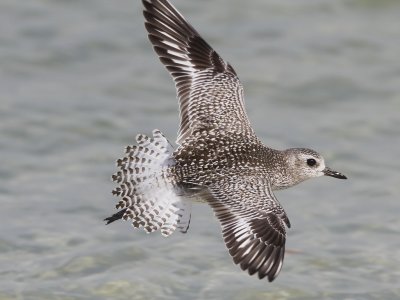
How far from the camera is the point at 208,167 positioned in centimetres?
849

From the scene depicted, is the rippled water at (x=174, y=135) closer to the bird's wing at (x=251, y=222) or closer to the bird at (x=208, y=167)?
the bird at (x=208, y=167)

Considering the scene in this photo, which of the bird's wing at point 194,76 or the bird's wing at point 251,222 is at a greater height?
the bird's wing at point 194,76

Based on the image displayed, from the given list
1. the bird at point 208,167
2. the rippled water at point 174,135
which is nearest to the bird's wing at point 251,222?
the bird at point 208,167

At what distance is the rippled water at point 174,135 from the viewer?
365 inches

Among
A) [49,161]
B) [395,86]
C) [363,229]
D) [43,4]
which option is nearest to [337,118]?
[395,86]

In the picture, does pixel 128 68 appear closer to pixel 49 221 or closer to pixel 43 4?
pixel 43 4

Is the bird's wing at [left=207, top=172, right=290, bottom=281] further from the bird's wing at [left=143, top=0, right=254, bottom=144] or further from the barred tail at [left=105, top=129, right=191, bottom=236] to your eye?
the bird's wing at [left=143, top=0, right=254, bottom=144]

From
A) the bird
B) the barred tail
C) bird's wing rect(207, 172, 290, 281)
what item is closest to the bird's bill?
the bird

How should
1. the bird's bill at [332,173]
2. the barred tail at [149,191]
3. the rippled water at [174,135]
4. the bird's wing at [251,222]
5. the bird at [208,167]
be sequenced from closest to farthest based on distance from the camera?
the bird's wing at [251,222], the bird at [208,167], the barred tail at [149,191], the bird's bill at [332,173], the rippled water at [174,135]

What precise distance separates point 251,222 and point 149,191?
907 millimetres

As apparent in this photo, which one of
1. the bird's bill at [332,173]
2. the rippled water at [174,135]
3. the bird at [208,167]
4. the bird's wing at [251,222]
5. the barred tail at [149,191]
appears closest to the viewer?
the bird's wing at [251,222]

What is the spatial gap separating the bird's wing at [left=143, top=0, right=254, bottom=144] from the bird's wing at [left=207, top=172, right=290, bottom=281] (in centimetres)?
84

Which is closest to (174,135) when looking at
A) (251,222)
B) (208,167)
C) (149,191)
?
(208,167)

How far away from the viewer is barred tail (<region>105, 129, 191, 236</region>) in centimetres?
820
